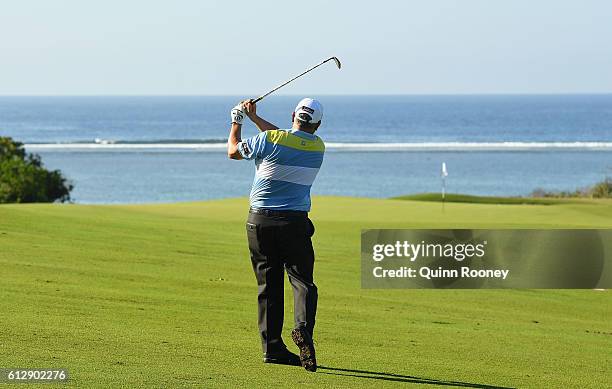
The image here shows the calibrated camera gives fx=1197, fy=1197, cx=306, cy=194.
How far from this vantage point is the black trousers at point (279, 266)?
8539mm

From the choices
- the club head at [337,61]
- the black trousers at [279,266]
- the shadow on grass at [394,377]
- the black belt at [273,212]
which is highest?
the club head at [337,61]

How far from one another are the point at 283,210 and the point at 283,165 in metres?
0.33

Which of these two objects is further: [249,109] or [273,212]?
[249,109]

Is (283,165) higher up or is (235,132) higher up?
(235,132)

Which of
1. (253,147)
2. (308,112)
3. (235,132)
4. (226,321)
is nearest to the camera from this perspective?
(253,147)

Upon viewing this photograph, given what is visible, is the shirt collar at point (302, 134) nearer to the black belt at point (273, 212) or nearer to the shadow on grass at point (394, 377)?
the black belt at point (273, 212)

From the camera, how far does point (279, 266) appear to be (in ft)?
28.7

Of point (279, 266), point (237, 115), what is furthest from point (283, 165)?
point (279, 266)

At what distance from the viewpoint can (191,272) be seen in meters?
15.8

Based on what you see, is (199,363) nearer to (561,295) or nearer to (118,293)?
(118,293)

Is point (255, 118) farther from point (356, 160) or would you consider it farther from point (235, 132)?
point (356, 160)

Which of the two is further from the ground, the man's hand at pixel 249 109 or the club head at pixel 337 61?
the club head at pixel 337 61

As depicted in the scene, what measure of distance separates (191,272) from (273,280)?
7.10 metres

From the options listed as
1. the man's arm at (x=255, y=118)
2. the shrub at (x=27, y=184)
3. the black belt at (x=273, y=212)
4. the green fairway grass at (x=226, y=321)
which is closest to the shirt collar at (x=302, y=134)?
the man's arm at (x=255, y=118)
